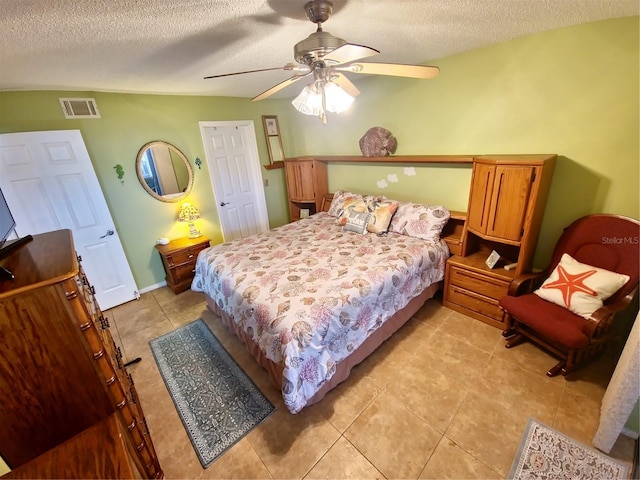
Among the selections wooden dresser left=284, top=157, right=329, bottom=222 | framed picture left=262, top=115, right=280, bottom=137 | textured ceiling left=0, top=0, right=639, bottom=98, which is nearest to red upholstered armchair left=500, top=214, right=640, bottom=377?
textured ceiling left=0, top=0, right=639, bottom=98

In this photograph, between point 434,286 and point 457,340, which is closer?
point 457,340

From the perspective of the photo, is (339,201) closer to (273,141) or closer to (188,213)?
(273,141)

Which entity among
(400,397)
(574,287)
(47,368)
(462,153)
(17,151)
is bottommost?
(400,397)

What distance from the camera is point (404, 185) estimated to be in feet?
10.4

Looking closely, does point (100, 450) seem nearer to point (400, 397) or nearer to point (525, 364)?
→ point (400, 397)

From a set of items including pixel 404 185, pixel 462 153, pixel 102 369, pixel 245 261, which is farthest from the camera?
pixel 404 185

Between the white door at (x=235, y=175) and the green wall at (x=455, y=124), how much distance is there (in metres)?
0.13

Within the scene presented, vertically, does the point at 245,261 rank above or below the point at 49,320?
below

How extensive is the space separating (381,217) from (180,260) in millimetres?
2501

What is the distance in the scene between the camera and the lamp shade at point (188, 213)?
3.36 metres

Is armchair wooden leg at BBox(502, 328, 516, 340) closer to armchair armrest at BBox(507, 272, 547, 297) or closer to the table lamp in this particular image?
armchair armrest at BBox(507, 272, 547, 297)

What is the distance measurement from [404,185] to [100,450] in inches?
126

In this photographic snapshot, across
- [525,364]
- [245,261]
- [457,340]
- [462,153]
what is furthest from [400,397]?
[462,153]

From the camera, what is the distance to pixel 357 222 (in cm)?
298
